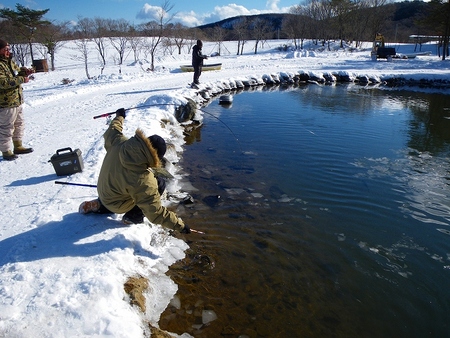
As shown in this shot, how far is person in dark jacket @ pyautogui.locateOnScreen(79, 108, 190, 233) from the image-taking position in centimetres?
337

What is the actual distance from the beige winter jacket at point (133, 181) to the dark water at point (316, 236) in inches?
34.2

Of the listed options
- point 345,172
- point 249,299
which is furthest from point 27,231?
point 345,172

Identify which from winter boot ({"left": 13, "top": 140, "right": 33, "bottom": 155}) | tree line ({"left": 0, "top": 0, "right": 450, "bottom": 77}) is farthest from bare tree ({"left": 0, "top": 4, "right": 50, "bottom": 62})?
winter boot ({"left": 13, "top": 140, "right": 33, "bottom": 155})

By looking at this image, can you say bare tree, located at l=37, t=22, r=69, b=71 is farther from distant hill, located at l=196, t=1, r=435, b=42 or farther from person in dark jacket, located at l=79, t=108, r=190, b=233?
distant hill, located at l=196, t=1, r=435, b=42

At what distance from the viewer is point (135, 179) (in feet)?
11.4

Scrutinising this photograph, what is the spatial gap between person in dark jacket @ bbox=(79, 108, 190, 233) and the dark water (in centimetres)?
88

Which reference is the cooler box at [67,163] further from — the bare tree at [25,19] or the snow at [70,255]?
the bare tree at [25,19]

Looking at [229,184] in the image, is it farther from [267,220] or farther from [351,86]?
[351,86]

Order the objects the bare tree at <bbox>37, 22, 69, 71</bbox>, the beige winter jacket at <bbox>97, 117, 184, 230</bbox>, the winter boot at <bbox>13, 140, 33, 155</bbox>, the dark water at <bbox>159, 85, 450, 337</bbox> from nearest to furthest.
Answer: the beige winter jacket at <bbox>97, 117, 184, 230</bbox> → the dark water at <bbox>159, 85, 450, 337</bbox> → the winter boot at <bbox>13, 140, 33, 155</bbox> → the bare tree at <bbox>37, 22, 69, 71</bbox>

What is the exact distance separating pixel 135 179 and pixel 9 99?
3781mm

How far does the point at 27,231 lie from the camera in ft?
12.6

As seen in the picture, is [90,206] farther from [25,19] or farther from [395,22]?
[395,22]

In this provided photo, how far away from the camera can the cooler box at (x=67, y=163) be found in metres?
5.28

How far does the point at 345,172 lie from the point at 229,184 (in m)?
2.65
